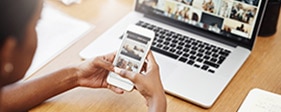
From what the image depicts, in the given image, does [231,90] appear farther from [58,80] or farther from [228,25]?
[58,80]

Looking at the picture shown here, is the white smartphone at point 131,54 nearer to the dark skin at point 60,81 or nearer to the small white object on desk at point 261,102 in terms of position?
the dark skin at point 60,81

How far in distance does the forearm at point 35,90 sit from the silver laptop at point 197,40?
0.12m

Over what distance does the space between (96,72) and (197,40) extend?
0.29 metres

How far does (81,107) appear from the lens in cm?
112

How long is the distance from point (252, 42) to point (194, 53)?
0.44ft

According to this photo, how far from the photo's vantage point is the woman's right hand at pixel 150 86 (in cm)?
108

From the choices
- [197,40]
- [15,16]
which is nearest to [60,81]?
[15,16]

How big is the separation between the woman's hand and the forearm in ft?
0.06

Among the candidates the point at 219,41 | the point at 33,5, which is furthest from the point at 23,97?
the point at 219,41

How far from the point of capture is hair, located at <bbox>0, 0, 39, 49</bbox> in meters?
0.91

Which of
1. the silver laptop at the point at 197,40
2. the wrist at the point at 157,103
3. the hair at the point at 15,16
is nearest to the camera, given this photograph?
the hair at the point at 15,16

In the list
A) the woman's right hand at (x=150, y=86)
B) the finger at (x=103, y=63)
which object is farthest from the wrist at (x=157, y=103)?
the finger at (x=103, y=63)

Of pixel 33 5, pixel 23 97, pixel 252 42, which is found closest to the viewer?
pixel 33 5

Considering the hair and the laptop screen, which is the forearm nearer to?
the hair
